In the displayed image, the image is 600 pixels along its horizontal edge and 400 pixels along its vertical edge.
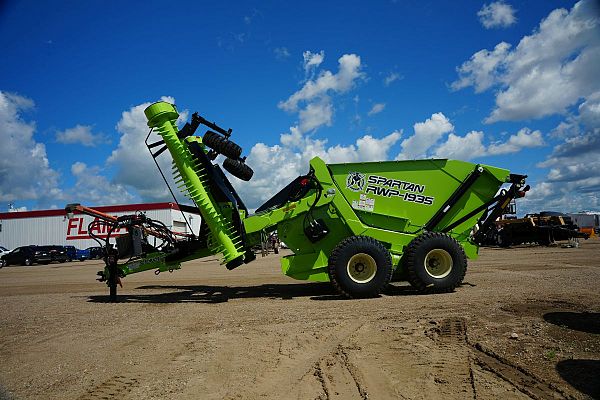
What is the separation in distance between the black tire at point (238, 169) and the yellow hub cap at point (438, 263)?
403cm

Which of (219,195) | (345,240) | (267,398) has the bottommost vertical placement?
(267,398)

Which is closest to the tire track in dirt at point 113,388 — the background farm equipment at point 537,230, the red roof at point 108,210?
the background farm equipment at point 537,230

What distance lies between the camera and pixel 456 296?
27.4 ft

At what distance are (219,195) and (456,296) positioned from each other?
5.02 meters

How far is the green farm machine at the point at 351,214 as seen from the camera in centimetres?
866

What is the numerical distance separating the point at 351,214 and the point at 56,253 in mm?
34154

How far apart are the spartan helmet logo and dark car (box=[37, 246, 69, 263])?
33577mm

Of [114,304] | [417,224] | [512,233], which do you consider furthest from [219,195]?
[512,233]

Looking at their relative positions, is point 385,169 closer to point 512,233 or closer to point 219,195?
point 219,195

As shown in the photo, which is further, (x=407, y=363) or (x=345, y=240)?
(x=345, y=240)

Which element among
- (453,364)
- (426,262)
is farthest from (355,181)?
(453,364)

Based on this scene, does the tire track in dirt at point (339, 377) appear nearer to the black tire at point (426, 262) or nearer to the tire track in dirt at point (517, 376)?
the tire track in dirt at point (517, 376)

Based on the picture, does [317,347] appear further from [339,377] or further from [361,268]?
[361,268]

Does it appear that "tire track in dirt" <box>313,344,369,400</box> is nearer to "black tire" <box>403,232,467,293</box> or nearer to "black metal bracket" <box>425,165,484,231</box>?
"black tire" <box>403,232,467,293</box>
